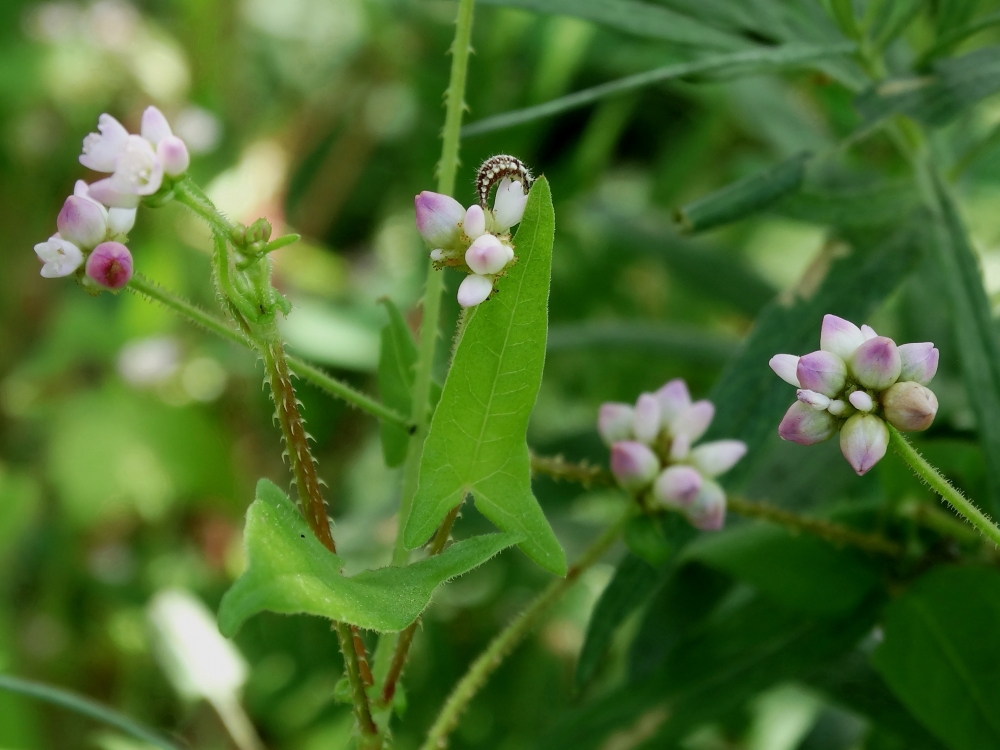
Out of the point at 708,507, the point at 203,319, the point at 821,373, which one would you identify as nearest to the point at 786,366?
the point at 821,373

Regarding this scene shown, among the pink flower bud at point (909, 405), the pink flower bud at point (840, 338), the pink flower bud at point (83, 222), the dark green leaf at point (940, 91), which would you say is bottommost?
the pink flower bud at point (909, 405)

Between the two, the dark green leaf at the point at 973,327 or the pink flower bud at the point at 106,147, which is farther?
the dark green leaf at the point at 973,327

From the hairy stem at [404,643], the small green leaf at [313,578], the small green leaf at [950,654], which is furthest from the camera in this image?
the small green leaf at [950,654]

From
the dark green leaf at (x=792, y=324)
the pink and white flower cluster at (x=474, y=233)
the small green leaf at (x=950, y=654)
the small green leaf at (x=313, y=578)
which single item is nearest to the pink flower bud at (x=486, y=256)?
the pink and white flower cluster at (x=474, y=233)

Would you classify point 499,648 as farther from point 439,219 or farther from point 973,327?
point 973,327

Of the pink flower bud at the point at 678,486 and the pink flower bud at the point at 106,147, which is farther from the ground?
the pink flower bud at the point at 106,147

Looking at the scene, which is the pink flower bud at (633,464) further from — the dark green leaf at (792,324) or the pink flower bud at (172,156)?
the pink flower bud at (172,156)

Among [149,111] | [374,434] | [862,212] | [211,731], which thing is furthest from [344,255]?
[149,111]

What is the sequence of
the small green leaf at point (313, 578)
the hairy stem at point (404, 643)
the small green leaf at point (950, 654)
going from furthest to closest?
the small green leaf at point (950, 654) < the hairy stem at point (404, 643) < the small green leaf at point (313, 578)
